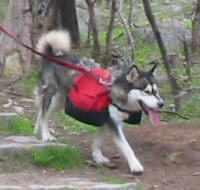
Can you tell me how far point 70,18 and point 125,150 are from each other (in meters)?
7.92

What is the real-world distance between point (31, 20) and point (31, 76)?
3.11 feet

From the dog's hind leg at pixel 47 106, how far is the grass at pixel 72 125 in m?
1.00

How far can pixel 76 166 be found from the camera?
7656 millimetres

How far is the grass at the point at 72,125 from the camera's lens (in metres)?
9.55

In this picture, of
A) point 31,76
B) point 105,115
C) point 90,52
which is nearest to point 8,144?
point 105,115

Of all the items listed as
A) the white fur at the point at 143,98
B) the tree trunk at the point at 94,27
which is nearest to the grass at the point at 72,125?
the white fur at the point at 143,98

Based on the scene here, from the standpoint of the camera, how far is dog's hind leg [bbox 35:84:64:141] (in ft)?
27.4

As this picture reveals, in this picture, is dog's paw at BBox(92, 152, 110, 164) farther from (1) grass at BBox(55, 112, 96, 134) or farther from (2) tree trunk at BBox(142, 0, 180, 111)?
(2) tree trunk at BBox(142, 0, 180, 111)

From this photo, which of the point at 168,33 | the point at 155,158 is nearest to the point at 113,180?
the point at 155,158

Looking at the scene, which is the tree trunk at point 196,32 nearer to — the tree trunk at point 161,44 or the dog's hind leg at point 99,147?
the tree trunk at point 161,44

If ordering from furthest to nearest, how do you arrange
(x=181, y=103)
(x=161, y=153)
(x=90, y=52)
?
(x=90, y=52)
(x=181, y=103)
(x=161, y=153)

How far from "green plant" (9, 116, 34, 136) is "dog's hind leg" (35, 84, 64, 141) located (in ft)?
0.80

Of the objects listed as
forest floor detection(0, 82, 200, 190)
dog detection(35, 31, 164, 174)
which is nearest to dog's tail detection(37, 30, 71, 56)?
dog detection(35, 31, 164, 174)

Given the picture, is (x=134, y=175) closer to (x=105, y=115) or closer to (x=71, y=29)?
(x=105, y=115)
